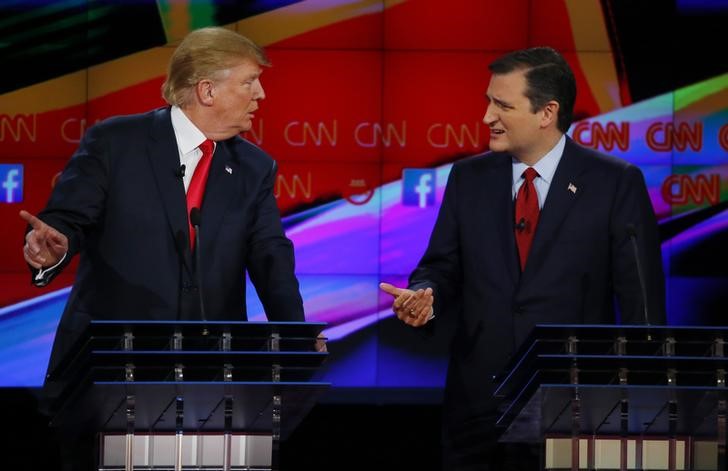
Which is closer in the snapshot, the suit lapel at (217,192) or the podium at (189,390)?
the podium at (189,390)

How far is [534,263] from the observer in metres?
A: 3.36

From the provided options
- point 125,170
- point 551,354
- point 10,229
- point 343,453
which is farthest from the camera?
point 10,229

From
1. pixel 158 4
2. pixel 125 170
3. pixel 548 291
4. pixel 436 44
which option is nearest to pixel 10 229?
pixel 158 4

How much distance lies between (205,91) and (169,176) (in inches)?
11.4

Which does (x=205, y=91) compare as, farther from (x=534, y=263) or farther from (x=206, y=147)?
(x=534, y=263)

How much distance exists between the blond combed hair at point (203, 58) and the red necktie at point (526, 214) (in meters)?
0.81

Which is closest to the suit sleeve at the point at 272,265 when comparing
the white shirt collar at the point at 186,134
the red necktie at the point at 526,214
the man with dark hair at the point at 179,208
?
the man with dark hair at the point at 179,208

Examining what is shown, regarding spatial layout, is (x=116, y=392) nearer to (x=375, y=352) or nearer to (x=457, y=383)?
(x=457, y=383)

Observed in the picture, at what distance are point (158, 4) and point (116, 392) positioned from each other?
503cm

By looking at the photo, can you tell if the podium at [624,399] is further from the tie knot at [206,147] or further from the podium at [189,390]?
the tie knot at [206,147]

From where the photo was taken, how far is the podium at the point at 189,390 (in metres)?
2.41

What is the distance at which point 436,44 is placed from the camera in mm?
7219

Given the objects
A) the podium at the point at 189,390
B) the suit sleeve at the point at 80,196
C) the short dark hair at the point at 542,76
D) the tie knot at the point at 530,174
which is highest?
the short dark hair at the point at 542,76

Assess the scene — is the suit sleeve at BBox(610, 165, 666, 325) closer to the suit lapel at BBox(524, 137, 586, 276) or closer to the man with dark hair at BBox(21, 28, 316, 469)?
the suit lapel at BBox(524, 137, 586, 276)
